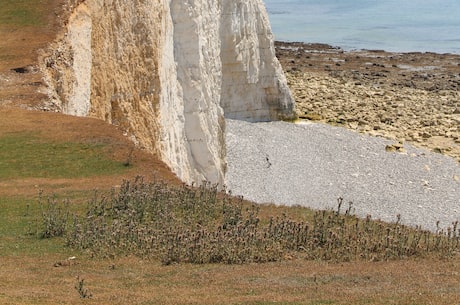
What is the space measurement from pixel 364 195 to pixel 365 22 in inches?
4203

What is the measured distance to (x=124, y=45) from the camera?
94.3 feet

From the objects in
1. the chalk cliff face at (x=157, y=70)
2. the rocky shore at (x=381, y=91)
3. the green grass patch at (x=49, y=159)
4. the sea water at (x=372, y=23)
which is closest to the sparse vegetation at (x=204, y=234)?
the green grass patch at (x=49, y=159)

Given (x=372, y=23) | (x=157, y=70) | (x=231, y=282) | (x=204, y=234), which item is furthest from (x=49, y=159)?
(x=372, y=23)

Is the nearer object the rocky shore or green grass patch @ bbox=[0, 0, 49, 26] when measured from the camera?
green grass patch @ bbox=[0, 0, 49, 26]

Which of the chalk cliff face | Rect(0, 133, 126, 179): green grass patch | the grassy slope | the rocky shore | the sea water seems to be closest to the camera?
the grassy slope

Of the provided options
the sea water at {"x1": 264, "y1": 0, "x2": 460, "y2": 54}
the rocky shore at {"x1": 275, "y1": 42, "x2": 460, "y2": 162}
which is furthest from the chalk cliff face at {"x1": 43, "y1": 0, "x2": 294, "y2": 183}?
the sea water at {"x1": 264, "y1": 0, "x2": 460, "y2": 54}

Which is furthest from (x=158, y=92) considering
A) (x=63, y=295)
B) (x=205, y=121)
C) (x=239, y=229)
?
(x=63, y=295)

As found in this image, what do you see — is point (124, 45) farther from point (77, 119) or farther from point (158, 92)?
point (77, 119)

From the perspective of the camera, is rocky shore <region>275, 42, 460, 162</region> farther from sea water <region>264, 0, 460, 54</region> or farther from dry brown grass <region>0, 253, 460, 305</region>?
dry brown grass <region>0, 253, 460, 305</region>

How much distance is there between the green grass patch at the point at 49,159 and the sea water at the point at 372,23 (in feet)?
265

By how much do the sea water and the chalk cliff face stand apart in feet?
208

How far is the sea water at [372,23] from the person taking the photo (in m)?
107

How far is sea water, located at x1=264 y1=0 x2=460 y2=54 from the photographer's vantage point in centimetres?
10744

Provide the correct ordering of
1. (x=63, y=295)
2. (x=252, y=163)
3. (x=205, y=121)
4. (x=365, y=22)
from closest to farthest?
(x=63, y=295)
(x=205, y=121)
(x=252, y=163)
(x=365, y=22)
